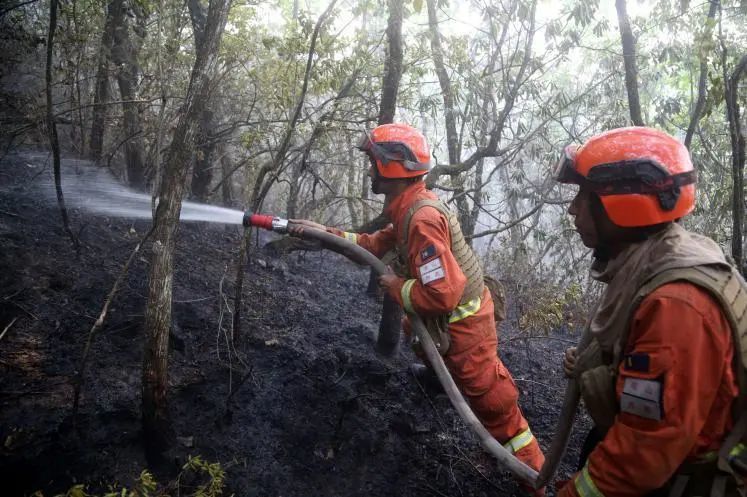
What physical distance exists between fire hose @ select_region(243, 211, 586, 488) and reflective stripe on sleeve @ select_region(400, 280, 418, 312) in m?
0.09

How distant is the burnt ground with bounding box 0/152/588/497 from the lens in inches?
114

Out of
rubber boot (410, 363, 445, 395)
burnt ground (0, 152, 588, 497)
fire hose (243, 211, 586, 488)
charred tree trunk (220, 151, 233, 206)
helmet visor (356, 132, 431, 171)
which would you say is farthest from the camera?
charred tree trunk (220, 151, 233, 206)

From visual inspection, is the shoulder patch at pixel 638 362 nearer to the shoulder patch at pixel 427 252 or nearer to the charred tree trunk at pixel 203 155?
the shoulder patch at pixel 427 252

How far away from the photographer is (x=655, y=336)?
149cm

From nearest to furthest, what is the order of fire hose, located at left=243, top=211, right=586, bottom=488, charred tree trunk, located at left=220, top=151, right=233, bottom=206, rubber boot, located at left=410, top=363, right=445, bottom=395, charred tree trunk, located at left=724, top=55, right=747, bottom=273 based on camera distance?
fire hose, located at left=243, top=211, right=586, bottom=488 → charred tree trunk, located at left=724, top=55, right=747, bottom=273 → rubber boot, located at left=410, top=363, right=445, bottom=395 → charred tree trunk, located at left=220, top=151, right=233, bottom=206

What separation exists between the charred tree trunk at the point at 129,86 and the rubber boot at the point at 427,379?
4574mm

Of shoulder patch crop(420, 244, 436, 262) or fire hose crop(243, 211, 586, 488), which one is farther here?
Result: shoulder patch crop(420, 244, 436, 262)

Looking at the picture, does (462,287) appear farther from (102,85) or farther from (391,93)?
(102,85)

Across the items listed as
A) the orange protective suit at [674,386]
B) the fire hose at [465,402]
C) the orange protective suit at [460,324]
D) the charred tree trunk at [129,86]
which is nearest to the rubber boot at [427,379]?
the orange protective suit at [460,324]

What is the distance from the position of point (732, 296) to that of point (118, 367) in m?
3.83

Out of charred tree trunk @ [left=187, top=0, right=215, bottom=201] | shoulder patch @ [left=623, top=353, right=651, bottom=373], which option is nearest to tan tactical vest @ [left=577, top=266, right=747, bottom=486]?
shoulder patch @ [left=623, top=353, right=651, bottom=373]

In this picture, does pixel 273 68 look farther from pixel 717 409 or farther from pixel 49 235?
pixel 717 409

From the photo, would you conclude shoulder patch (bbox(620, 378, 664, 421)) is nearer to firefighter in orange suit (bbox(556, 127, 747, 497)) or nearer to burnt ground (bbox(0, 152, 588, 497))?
firefighter in orange suit (bbox(556, 127, 747, 497))

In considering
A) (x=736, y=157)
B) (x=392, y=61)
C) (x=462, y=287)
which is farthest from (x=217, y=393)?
(x=736, y=157)
